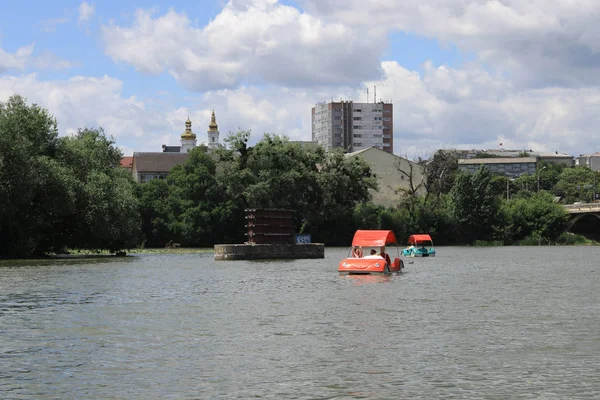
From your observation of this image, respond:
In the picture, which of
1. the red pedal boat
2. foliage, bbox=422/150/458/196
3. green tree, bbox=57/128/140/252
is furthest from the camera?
foliage, bbox=422/150/458/196

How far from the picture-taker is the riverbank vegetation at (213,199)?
251ft

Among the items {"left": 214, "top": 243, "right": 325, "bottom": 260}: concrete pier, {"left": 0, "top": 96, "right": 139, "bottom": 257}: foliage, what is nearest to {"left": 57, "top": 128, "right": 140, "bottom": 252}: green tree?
{"left": 0, "top": 96, "right": 139, "bottom": 257}: foliage

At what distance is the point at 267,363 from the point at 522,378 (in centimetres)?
608

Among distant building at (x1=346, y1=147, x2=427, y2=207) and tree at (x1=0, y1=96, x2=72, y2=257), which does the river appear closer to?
tree at (x1=0, y1=96, x2=72, y2=257)

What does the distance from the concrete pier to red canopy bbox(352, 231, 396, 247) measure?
84.9 ft

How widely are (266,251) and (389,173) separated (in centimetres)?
7087

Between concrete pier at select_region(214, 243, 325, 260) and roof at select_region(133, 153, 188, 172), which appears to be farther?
roof at select_region(133, 153, 188, 172)

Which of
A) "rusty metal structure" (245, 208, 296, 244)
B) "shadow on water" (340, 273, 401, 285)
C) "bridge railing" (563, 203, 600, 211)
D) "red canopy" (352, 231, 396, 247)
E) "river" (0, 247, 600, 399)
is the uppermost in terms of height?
"bridge railing" (563, 203, 600, 211)

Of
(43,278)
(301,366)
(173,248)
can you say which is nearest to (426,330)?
(301,366)

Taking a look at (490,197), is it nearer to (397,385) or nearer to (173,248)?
(173,248)

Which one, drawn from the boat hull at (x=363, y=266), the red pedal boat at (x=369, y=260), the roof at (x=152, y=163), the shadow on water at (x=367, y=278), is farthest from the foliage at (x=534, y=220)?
the boat hull at (x=363, y=266)

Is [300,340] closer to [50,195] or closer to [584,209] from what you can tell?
[50,195]

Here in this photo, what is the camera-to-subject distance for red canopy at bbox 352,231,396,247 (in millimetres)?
58594

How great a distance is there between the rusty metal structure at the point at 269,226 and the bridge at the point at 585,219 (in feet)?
257
